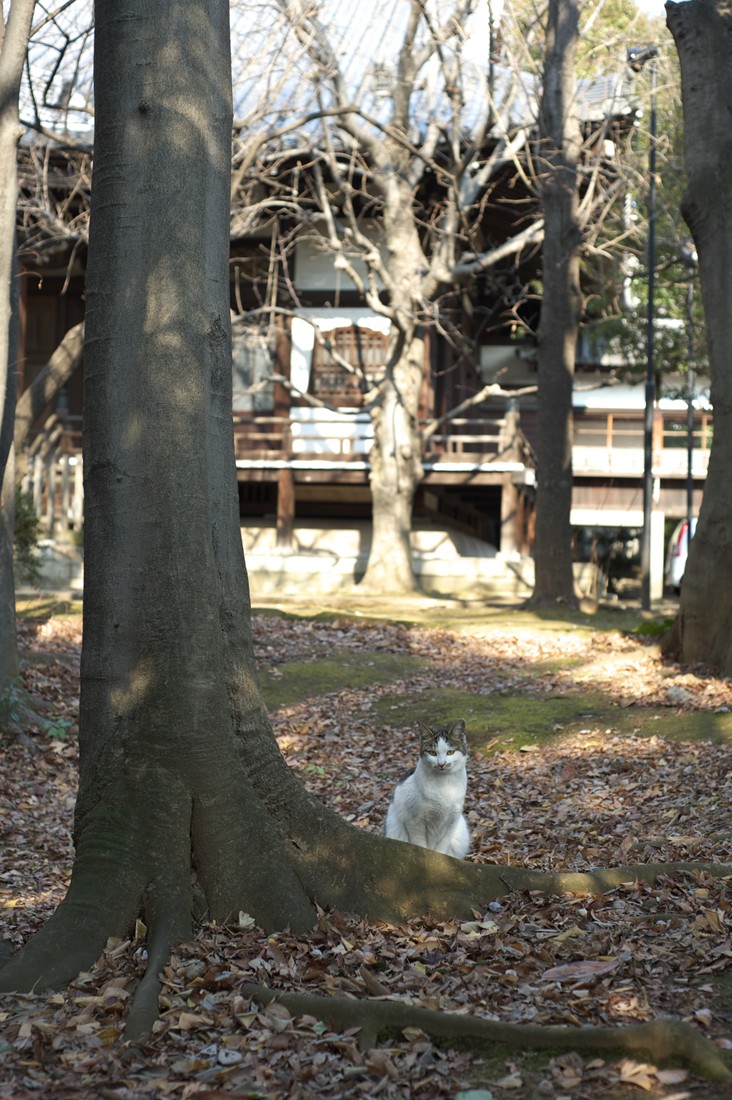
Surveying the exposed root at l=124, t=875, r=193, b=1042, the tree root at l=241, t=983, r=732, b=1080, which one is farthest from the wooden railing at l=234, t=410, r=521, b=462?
the tree root at l=241, t=983, r=732, b=1080

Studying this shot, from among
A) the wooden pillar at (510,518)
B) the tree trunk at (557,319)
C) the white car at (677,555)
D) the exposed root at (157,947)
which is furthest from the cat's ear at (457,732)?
the white car at (677,555)

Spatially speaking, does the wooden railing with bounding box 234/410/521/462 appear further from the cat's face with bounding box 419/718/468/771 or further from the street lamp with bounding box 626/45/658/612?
the cat's face with bounding box 419/718/468/771

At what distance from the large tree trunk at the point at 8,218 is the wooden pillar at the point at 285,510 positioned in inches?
595

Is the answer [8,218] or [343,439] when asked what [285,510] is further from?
[8,218]

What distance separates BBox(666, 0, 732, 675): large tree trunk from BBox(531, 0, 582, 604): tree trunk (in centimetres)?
768

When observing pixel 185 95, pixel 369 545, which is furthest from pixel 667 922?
pixel 369 545

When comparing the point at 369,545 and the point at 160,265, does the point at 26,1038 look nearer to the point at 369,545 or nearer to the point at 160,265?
the point at 160,265

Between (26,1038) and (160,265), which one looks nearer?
(26,1038)

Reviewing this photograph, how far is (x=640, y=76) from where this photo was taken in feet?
77.5

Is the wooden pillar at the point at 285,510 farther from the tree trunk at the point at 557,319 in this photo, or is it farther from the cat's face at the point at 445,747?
the cat's face at the point at 445,747

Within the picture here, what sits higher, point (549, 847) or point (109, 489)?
point (109, 489)

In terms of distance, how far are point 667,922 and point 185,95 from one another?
440cm

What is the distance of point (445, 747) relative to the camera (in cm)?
698

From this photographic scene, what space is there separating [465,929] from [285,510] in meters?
20.8
